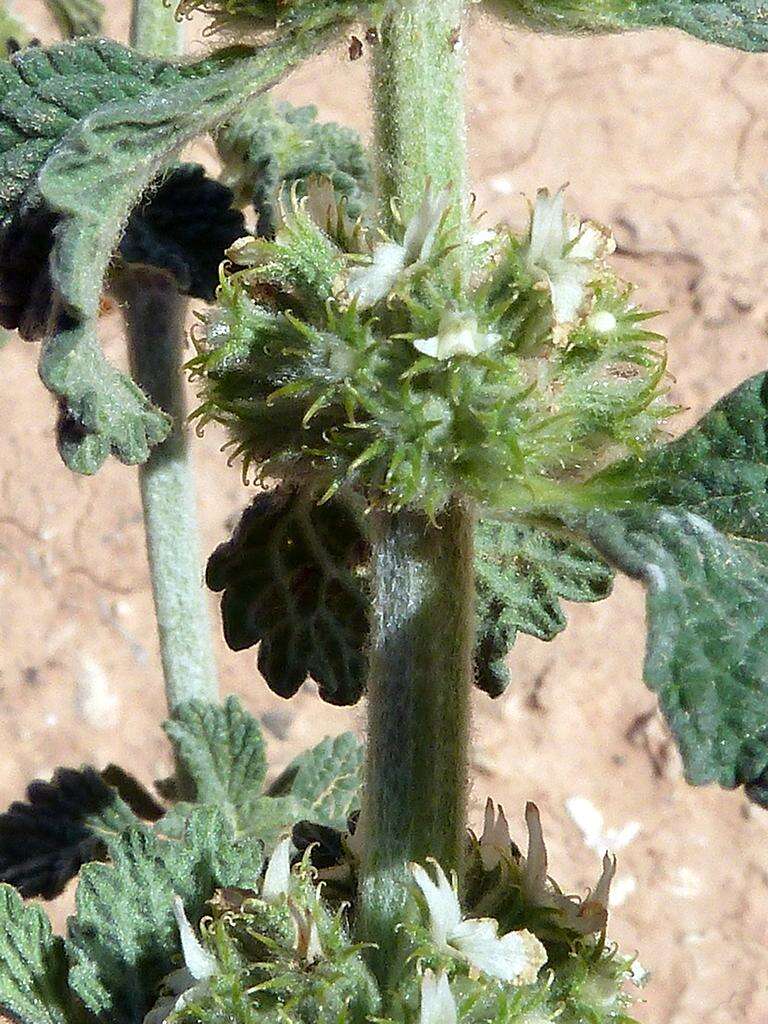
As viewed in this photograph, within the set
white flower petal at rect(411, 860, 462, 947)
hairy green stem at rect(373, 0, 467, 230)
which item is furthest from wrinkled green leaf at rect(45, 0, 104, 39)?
white flower petal at rect(411, 860, 462, 947)

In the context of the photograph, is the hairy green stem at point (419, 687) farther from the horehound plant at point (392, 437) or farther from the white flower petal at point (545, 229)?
the white flower petal at point (545, 229)

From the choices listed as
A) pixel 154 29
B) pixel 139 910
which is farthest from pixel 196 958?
pixel 154 29

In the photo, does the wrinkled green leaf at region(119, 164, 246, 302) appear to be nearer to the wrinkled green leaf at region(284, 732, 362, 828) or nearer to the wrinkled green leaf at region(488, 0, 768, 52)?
the wrinkled green leaf at region(488, 0, 768, 52)

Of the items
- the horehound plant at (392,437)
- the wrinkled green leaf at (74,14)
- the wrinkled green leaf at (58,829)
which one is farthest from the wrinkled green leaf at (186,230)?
the wrinkled green leaf at (58,829)

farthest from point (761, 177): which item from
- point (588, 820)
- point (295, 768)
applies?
point (295, 768)

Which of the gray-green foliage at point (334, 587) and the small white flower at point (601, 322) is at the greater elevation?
the small white flower at point (601, 322)

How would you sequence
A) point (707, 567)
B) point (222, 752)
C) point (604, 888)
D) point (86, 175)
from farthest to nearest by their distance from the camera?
point (222, 752), point (604, 888), point (86, 175), point (707, 567)

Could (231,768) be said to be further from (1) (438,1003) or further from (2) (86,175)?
(2) (86,175)
